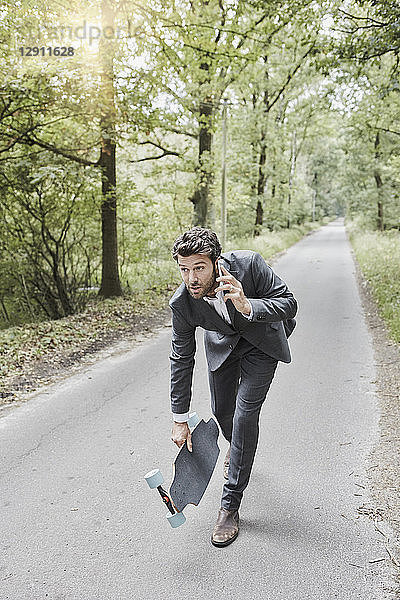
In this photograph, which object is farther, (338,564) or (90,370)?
(90,370)

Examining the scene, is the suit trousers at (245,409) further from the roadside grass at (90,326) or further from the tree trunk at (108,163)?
the tree trunk at (108,163)

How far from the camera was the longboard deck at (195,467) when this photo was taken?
3029 mm

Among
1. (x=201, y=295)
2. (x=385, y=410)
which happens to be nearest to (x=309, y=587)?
(x=201, y=295)

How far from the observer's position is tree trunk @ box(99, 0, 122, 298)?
8.95 metres

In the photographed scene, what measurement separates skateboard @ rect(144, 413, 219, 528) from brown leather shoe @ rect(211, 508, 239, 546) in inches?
7.0

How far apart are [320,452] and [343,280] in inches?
499

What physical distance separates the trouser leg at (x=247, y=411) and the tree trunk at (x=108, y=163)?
7366 mm

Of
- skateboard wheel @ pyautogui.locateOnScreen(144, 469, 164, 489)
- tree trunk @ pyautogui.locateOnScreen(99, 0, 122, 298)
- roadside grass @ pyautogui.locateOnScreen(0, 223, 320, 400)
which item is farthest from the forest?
skateboard wheel @ pyautogui.locateOnScreen(144, 469, 164, 489)

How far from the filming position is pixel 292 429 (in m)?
4.76

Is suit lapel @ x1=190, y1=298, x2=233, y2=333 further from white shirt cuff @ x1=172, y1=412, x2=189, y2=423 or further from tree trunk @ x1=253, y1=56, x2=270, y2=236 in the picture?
tree trunk @ x1=253, y1=56, x2=270, y2=236

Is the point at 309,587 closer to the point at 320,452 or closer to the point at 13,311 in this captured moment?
the point at 320,452

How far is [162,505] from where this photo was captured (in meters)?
3.49

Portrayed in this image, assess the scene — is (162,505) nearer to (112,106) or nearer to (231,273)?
(231,273)

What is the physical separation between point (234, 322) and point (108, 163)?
9145 millimetres
